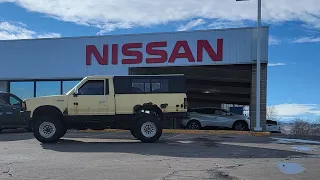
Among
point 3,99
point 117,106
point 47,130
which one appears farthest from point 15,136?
point 117,106

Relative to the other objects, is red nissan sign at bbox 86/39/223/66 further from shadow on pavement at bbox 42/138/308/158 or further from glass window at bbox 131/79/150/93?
shadow on pavement at bbox 42/138/308/158

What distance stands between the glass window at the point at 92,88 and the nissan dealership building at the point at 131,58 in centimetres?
814

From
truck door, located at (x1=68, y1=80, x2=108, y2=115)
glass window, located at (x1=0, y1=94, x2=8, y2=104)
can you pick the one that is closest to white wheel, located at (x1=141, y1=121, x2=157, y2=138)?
truck door, located at (x1=68, y1=80, x2=108, y2=115)

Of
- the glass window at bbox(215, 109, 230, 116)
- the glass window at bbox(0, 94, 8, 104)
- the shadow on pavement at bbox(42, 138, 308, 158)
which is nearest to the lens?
the shadow on pavement at bbox(42, 138, 308, 158)

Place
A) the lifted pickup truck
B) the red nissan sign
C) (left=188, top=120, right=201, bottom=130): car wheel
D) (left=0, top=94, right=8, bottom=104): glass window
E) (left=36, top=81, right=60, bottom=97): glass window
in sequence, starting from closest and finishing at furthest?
the lifted pickup truck
(left=0, top=94, right=8, bottom=104): glass window
the red nissan sign
(left=188, top=120, right=201, bottom=130): car wheel
(left=36, top=81, right=60, bottom=97): glass window

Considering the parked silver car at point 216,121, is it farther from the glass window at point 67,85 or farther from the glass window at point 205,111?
the glass window at point 67,85

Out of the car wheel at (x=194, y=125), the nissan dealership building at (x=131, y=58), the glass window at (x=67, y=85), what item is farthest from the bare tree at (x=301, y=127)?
the glass window at (x=67, y=85)

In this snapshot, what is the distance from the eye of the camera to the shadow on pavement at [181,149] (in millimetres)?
10867

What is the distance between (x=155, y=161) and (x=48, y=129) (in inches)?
214

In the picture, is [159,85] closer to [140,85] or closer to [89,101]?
[140,85]

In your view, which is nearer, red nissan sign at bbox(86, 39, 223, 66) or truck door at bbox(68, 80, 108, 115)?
truck door at bbox(68, 80, 108, 115)

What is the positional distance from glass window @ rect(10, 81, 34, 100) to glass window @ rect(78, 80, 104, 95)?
38.1 feet

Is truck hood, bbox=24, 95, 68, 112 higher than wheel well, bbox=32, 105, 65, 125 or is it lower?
higher

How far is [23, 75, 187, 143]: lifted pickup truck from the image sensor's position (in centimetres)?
1361
